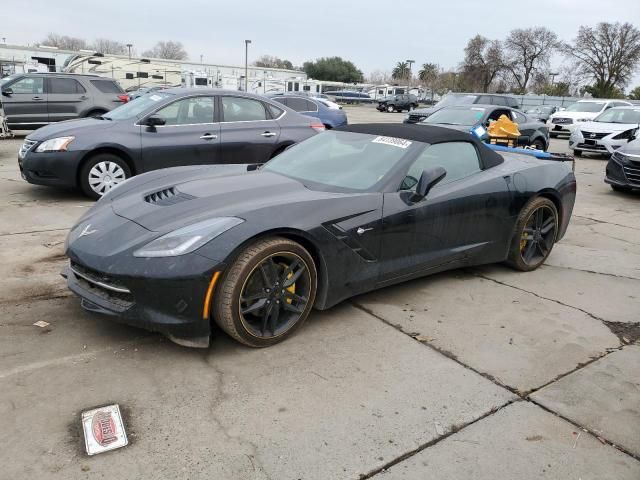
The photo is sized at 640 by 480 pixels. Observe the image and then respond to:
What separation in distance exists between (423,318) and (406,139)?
1413 mm

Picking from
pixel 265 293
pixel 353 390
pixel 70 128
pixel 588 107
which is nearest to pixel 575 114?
pixel 588 107

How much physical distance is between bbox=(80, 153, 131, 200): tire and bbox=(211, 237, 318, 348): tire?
452 cm

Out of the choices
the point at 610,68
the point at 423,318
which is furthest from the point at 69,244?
the point at 610,68

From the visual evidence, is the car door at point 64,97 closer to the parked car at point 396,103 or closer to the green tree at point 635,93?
the parked car at point 396,103

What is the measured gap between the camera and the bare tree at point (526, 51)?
63.7 metres

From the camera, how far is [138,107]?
7.39 metres

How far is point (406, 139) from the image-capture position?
424cm

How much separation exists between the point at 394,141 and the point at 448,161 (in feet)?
1.67

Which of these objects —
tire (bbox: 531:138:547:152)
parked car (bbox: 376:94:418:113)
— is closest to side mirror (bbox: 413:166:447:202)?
tire (bbox: 531:138:547:152)

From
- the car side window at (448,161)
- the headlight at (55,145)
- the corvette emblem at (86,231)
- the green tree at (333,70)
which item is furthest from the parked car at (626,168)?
the green tree at (333,70)

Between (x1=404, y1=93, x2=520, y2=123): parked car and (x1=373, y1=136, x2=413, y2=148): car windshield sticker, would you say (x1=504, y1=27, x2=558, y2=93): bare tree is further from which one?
(x1=373, y1=136, x2=413, y2=148): car windshield sticker

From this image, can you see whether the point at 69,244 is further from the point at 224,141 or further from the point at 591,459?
the point at 224,141

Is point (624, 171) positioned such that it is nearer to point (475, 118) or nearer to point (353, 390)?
point (475, 118)

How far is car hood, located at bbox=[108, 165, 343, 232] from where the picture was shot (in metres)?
3.30
